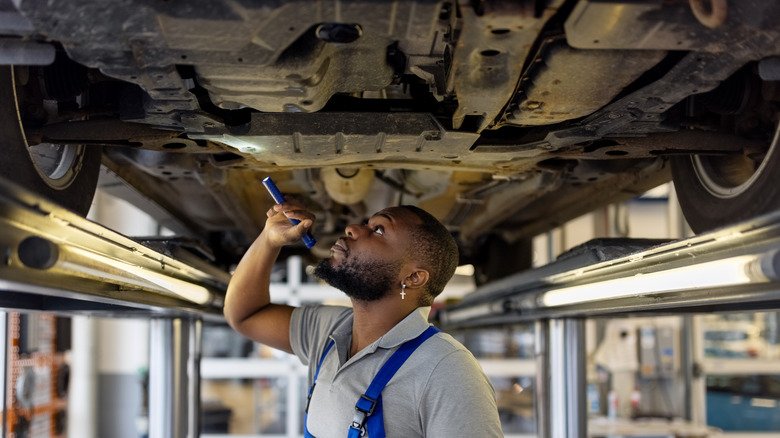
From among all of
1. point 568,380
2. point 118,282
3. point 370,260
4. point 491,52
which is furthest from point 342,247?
point 568,380

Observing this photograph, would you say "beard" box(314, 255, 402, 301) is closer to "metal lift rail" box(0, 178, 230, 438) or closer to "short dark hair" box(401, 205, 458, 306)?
"short dark hair" box(401, 205, 458, 306)

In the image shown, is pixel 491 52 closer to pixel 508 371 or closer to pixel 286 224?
pixel 286 224

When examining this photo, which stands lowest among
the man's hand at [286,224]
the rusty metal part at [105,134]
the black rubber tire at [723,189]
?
the man's hand at [286,224]

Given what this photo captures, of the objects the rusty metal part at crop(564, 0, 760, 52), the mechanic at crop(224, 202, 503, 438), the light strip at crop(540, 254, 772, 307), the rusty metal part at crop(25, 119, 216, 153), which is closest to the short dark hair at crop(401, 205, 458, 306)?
the mechanic at crop(224, 202, 503, 438)

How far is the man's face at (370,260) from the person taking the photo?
6.70 ft

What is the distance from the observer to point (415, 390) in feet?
5.90

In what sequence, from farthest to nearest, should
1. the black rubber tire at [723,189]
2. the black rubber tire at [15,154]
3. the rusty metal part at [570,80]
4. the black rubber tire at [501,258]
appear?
the black rubber tire at [501,258] < the black rubber tire at [723,189] < the black rubber tire at [15,154] < the rusty metal part at [570,80]

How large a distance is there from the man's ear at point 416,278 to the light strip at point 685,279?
47 centimetres

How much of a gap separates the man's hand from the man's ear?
328 mm

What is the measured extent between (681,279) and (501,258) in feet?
10.5

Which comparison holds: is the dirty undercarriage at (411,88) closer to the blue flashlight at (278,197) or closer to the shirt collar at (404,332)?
the blue flashlight at (278,197)

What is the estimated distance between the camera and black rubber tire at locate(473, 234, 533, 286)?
4.55 m

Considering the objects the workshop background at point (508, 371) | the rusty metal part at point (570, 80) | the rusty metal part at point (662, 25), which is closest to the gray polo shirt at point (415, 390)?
the rusty metal part at point (570, 80)

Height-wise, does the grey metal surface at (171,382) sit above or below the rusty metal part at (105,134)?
below
